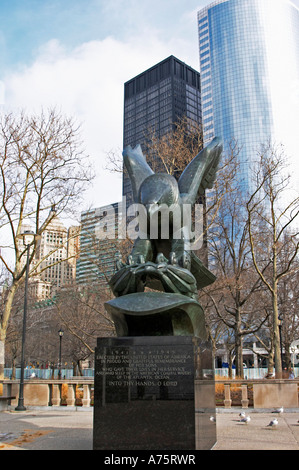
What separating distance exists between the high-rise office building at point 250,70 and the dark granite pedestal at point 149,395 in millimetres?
65964

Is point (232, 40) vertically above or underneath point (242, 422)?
above

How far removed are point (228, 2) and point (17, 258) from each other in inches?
4177

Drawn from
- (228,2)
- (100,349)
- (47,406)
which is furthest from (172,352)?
(228,2)

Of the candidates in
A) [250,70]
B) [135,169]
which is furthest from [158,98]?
[250,70]

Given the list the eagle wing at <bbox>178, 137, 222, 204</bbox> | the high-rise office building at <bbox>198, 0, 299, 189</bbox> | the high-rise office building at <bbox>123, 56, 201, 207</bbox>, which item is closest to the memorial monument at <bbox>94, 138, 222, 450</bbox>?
the eagle wing at <bbox>178, 137, 222, 204</bbox>

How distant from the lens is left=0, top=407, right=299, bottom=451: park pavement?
6852 millimetres

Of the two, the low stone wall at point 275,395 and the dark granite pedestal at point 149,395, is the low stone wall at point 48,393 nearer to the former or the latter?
the low stone wall at point 275,395

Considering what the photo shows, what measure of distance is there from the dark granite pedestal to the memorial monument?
0.04 ft

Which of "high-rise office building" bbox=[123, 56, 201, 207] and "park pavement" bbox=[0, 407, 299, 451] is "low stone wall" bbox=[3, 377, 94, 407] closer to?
"park pavement" bbox=[0, 407, 299, 451]

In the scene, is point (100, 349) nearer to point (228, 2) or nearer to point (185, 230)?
point (185, 230)

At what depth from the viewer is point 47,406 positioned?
14.1 metres

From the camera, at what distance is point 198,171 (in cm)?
836

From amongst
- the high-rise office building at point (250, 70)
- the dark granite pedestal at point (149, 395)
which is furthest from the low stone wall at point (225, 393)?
the high-rise office building at point (250, 70)
